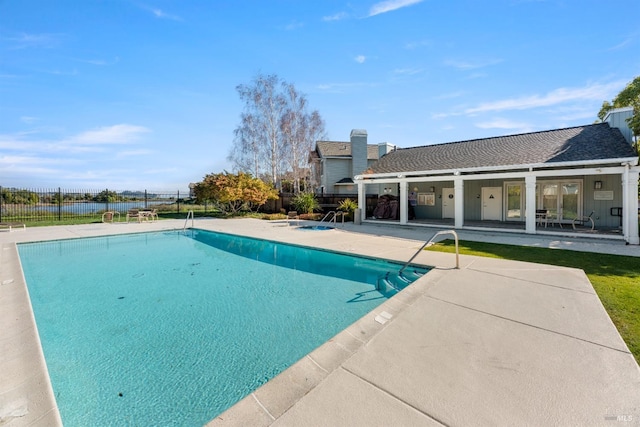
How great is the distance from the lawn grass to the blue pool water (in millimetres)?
3239

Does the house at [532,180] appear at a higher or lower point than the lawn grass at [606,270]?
higher

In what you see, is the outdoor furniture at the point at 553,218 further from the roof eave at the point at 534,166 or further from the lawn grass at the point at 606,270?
the lawn grass at the point at 606,270

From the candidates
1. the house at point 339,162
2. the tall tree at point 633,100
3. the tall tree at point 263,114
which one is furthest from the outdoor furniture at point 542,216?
the tall tree at point 263,114

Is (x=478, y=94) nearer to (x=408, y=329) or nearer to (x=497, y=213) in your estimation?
(x=497, y=213)

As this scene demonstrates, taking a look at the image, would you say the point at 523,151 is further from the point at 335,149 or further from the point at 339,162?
the point at 335,149

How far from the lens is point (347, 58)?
14.3 metres

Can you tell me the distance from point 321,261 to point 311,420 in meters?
6.63

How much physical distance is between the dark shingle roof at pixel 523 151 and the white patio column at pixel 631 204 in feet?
2.49

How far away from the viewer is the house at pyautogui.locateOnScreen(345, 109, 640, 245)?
34.7 ft

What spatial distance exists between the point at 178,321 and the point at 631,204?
13.4 metres

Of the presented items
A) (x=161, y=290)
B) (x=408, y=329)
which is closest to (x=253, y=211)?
→ (x=161, y=290)

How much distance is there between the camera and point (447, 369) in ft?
9.07

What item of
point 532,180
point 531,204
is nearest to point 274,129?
point 532,180

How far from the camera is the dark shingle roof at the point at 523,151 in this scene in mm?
11156
